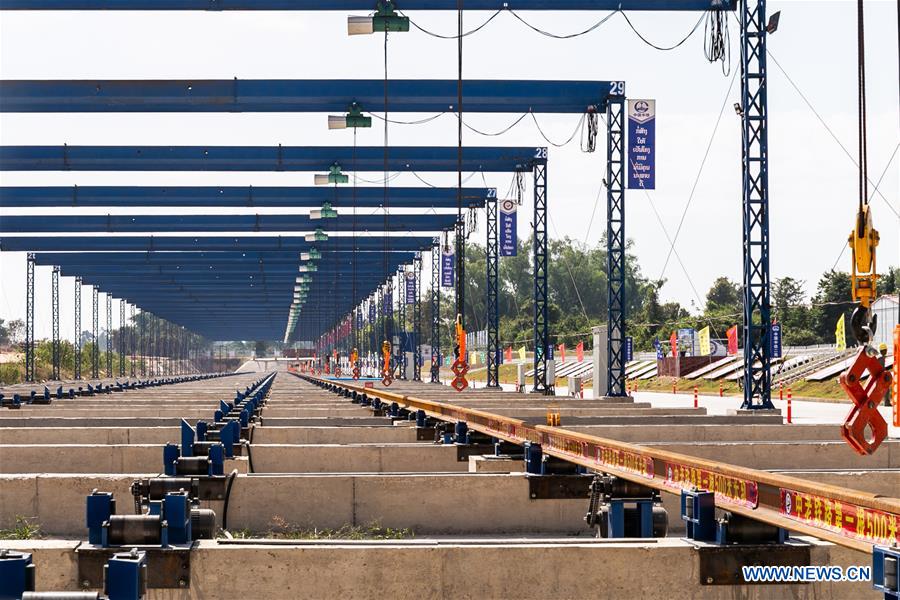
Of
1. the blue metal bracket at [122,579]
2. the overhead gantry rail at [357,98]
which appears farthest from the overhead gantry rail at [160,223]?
the blue metal bracket at [122,579]

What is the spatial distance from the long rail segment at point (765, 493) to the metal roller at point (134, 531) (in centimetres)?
367

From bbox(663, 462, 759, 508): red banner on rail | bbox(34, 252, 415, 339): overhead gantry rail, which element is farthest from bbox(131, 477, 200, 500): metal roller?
bbox(34, 252, 415, 339): overhead gantry rail

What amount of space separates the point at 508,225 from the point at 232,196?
437 inches

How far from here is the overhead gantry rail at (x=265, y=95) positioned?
32719 millimetres

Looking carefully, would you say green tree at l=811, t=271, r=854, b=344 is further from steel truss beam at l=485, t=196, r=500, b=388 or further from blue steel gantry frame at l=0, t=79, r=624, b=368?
blue steel gantry frame at l=0, t=79, r=624, b=368

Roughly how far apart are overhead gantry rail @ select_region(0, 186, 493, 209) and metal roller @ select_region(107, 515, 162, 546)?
130ft

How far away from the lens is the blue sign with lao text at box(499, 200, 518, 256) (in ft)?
157

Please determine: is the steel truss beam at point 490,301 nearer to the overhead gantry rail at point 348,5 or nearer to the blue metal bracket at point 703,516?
the overhead gantry rail at point 348,5

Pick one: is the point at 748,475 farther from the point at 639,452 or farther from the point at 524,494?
the point at 524,494

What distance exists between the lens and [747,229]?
2727 cm

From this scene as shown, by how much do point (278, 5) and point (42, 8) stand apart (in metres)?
4.87

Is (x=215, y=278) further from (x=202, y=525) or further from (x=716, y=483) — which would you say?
(x=716, y=483)

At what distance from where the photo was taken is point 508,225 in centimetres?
4834

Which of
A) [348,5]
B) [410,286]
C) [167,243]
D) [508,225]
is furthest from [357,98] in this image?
[410,286]
